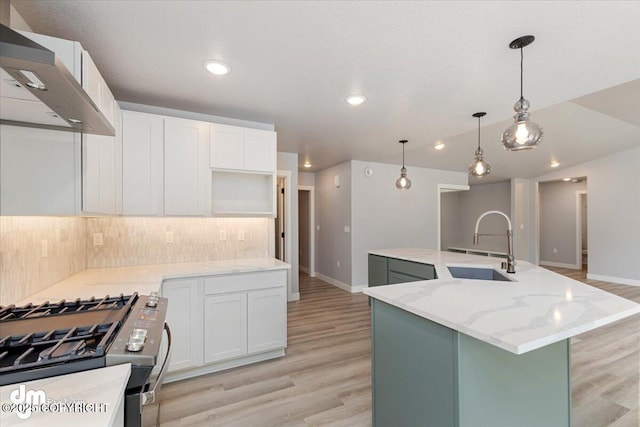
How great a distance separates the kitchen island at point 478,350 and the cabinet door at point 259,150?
1.77 m

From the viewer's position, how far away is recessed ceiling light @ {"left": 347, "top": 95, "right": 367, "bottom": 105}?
2479mm

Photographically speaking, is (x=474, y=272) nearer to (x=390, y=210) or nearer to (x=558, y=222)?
(x=390, y=210)

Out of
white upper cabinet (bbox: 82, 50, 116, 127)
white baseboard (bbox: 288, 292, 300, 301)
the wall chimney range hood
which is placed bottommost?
white baseboard (bbox: 288, 292, 300, 301)

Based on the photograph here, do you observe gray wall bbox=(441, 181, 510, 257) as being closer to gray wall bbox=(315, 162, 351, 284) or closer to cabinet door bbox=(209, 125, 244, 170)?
gray wall bbox=(315, 162, 351, 284)

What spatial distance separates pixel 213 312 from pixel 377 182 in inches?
155

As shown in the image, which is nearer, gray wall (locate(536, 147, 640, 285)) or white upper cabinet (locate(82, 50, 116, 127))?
white upper cabinet (locate(82, 50, 116, 127))

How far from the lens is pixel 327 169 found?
239 inches

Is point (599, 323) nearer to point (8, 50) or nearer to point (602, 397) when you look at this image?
point (602, 397)

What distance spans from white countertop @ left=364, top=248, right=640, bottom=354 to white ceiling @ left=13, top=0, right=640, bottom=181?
1456 mm

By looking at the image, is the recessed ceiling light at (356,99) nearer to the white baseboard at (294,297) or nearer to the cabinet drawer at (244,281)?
the cabinet drawer at (244,281)

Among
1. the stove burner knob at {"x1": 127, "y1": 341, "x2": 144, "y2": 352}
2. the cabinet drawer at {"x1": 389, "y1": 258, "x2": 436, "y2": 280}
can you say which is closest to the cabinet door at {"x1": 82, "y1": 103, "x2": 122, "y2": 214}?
the stove burner knob at {"x1": 127, "y1": 341, "x2": 144, "y2": 352}

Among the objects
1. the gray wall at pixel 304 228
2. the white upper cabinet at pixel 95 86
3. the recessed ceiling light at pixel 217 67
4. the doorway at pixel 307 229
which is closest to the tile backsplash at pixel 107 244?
the white upper cabinet at pixel 95 86

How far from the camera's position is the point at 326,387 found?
7.56 ft

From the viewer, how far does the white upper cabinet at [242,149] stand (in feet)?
8.96
